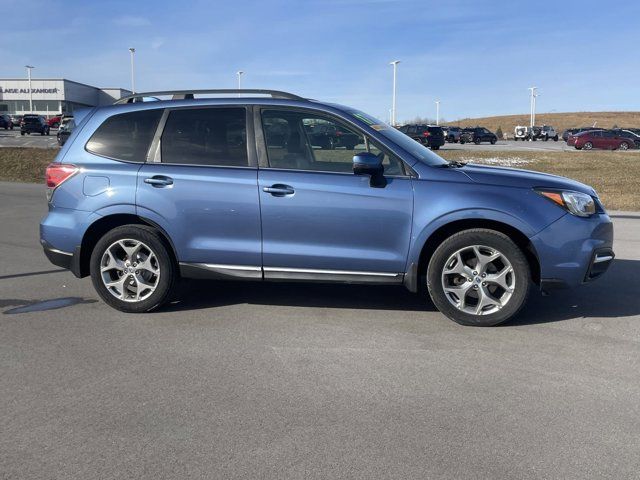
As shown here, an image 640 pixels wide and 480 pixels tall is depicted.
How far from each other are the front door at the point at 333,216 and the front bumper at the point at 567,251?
3.64 ft

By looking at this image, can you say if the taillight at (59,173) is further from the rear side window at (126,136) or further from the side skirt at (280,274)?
the side skirt at (280,274)

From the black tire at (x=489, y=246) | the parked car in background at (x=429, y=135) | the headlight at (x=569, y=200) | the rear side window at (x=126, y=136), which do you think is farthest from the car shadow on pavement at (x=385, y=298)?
the parked car in background at (x=429, y=135)

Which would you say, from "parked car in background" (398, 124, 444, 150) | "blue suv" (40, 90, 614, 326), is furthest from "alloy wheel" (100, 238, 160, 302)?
"parked car in background" (398, 124, 444, 150)

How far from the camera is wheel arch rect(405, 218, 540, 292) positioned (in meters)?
5.17

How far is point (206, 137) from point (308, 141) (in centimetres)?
92

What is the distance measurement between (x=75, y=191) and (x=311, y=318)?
7.99 feet

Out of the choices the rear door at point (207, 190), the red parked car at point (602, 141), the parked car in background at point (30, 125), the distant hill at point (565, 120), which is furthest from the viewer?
the distant hill at point (565, 120)

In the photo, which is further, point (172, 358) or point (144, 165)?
point (144, 165)

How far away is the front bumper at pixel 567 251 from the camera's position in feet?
16.5

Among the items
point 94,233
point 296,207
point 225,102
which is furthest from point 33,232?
point 296,207

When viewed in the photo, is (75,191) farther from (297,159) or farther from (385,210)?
(385,210)

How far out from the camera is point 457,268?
17.0 ft

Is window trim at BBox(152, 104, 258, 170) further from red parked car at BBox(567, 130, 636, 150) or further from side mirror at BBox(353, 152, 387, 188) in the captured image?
red parked car at BBox(567, 130, 636, 150)

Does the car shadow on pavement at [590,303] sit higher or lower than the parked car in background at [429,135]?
lower
